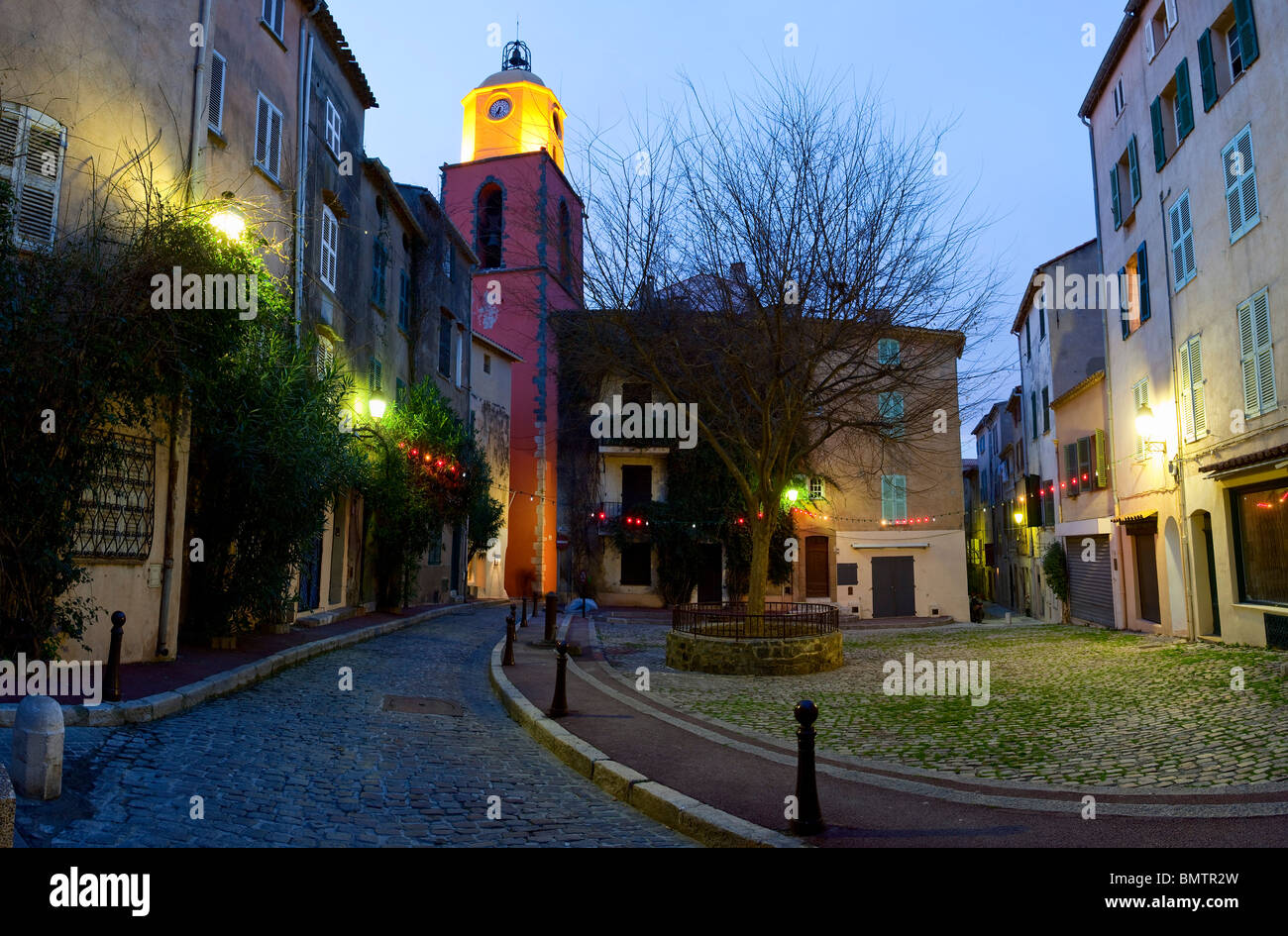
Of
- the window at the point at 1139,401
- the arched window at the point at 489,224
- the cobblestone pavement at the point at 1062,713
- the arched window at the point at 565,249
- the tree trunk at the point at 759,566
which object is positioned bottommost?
the cobblestone pavement at the point at 1062,713

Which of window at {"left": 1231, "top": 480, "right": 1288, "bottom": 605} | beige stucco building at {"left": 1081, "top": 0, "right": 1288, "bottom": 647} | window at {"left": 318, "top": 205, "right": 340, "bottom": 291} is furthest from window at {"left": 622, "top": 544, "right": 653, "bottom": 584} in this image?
window at {"left": 1231, "top": 480, "right": 1288, "bottom": 605}

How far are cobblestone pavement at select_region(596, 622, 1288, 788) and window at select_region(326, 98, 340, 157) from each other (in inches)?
458

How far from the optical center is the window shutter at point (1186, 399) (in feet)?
49.4

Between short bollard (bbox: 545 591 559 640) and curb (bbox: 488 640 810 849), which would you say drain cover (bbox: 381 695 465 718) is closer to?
curb (bbox: 488 640 810 849)

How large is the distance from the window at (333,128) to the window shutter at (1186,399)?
55.1 ft

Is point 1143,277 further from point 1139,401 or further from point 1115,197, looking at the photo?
point 1115,197

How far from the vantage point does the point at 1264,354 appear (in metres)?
12.3

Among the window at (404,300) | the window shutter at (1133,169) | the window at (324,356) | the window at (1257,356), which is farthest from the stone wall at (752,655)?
the window at (404,300)

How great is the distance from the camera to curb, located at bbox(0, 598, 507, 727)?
22.6 feet

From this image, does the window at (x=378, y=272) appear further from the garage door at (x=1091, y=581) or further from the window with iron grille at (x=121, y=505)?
the garage door at (x=1091, y=581)

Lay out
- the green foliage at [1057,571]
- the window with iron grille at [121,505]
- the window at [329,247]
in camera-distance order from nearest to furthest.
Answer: the window with iron grille at [121,505] < the window at [329,247] < the green foliage at [1057,571]
